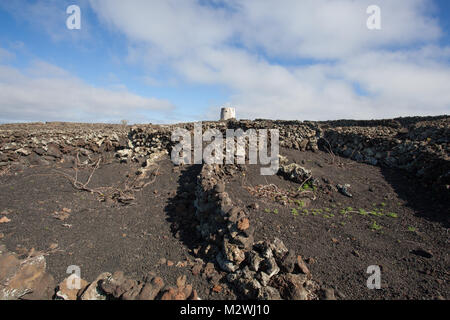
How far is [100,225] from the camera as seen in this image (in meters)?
6.05

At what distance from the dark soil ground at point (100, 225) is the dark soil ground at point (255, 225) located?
3 cm

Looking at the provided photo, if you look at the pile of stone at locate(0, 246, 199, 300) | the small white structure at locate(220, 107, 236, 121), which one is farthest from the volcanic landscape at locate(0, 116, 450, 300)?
the small white structure at locate(220, 107, 236, 121)

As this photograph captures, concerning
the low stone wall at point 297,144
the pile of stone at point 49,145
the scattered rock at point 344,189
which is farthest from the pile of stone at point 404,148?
the pile of stone at point 49,145

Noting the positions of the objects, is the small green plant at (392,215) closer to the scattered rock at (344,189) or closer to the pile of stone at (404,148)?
the scattered rock at (344,189)

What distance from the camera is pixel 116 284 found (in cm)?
372

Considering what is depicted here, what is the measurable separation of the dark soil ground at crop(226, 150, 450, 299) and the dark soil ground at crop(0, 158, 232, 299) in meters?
2.02

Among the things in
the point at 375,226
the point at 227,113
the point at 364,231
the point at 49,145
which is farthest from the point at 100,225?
the point at 227,113

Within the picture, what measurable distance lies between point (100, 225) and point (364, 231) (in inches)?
294

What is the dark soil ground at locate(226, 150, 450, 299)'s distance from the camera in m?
3.80

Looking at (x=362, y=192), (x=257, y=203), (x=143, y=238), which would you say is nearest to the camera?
(x=143, y=238)

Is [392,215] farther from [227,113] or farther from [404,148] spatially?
[227,113]

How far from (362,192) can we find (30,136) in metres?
17.2
